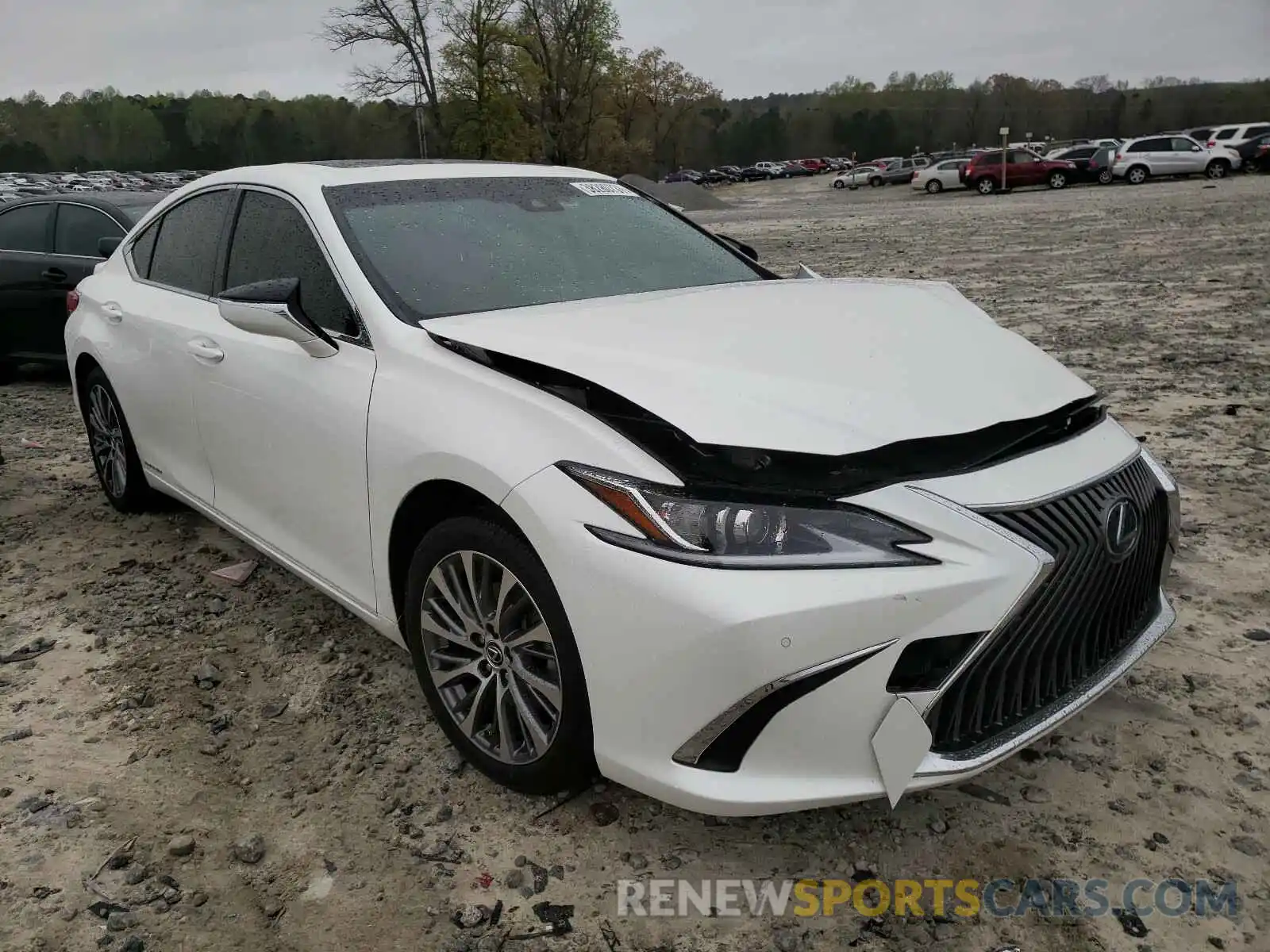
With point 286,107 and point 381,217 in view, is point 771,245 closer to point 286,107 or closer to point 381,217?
point 381,217

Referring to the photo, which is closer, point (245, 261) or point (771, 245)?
point (245, 261)

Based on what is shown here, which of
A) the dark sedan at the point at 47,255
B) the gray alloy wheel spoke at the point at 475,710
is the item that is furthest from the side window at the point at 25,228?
the gray alloy wheel spoke at the point at 475,710

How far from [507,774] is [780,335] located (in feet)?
4.49

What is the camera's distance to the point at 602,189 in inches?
155

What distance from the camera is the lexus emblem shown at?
2244 mm

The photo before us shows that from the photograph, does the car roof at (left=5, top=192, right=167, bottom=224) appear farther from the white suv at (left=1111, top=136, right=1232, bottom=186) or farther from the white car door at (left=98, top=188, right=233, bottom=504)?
the white suv at (left=1111, top=136, right=1232, bottom=186)

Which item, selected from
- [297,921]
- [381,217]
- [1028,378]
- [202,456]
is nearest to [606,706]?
[297,921]

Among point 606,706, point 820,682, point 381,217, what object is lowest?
point 606,706

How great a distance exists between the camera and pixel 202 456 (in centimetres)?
376

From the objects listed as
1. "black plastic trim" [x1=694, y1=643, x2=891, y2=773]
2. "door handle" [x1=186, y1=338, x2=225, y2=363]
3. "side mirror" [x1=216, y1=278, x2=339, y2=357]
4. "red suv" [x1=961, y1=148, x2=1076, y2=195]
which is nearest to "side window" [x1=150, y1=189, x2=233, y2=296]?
"door handle" [x1=186, y1=338, x2=225, y2=363]

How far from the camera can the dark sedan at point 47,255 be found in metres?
7.52

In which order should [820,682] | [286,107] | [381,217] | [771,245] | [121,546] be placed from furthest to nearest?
[286,107]
[771,245]
[121,546]
[381,217]
[820,682]

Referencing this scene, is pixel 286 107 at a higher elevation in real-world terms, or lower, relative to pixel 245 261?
higher

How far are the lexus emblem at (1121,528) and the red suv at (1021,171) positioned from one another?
3792 cm
